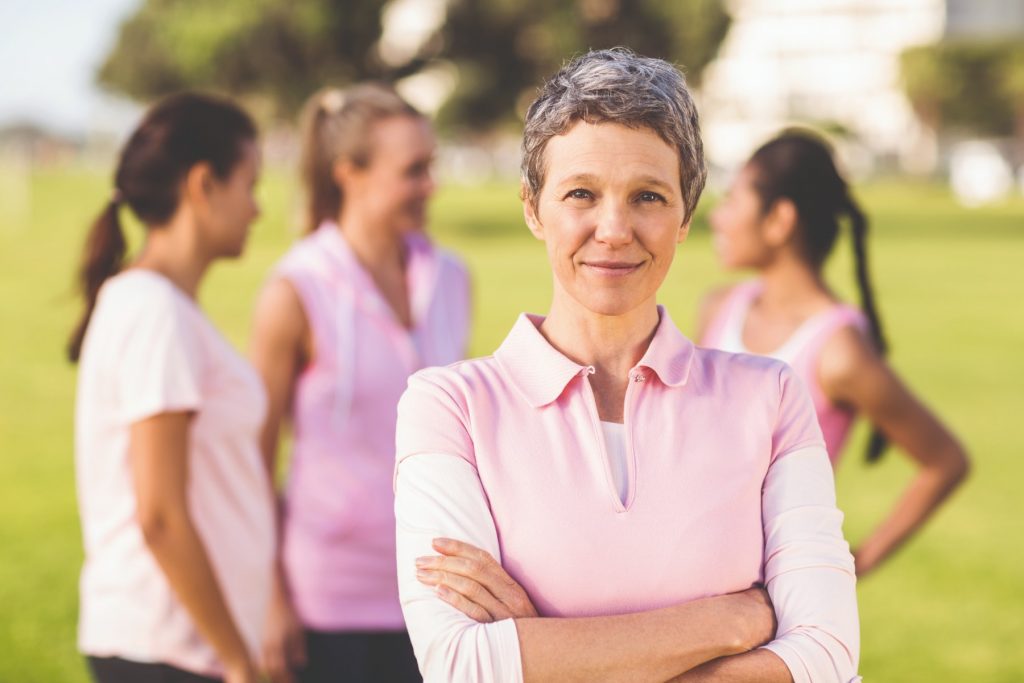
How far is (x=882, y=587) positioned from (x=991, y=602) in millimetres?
623

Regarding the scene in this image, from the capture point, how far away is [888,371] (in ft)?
12.4

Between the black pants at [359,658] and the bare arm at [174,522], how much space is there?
2.07 feet

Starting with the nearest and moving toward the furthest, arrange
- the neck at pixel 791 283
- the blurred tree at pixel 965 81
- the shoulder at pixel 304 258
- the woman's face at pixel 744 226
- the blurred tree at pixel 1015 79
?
the shoulder at pixel 304 258 < the neck at pixel 791 283 < the woman's face at pixel 744 226 < the blurred tree at pixel 1015 79 < the blurred tree at pixel 965 81

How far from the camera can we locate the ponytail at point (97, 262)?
350 centimetres

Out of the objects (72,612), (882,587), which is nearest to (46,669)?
(72,612)

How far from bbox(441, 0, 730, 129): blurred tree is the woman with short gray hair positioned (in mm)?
32507

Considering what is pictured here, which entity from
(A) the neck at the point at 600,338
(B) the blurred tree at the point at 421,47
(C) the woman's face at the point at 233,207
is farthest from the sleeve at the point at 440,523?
(B) the blurred tree at the point at 421,47

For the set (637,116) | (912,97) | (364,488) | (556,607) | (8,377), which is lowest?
(556,607)

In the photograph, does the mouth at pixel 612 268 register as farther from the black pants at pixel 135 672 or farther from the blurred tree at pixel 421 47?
the blurred tree at pixel 421 47

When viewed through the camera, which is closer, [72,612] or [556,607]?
[556,607]

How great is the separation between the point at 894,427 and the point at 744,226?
81 centimetres

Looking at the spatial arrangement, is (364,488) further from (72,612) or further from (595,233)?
(72,612)

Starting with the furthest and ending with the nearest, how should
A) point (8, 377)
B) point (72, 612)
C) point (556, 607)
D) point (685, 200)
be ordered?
1. point (8, 377)
2. point (72, 612)
3. point (685, 200)
4. point (556, 607)

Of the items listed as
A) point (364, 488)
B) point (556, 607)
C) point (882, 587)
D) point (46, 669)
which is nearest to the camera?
point (556, 607)
